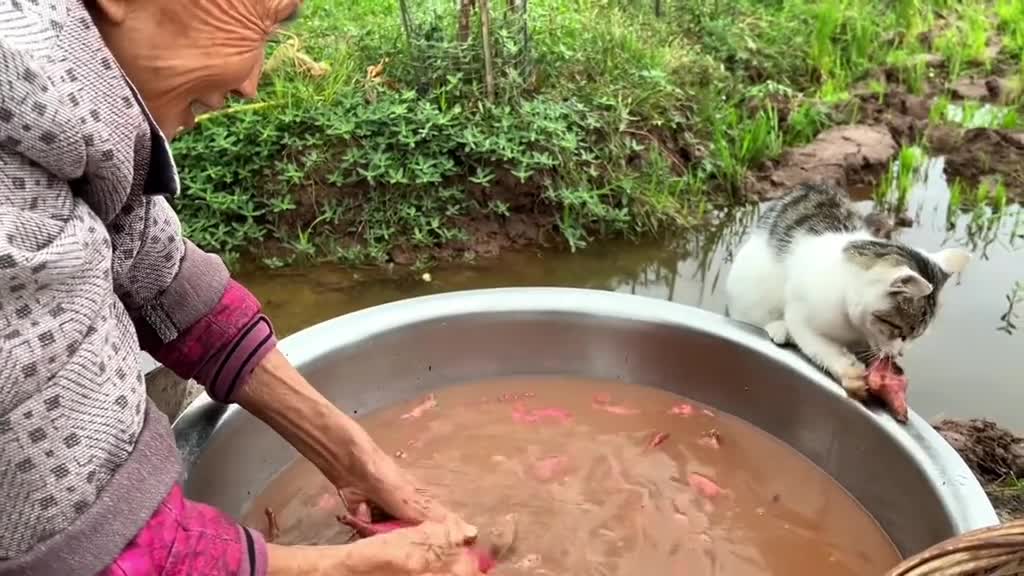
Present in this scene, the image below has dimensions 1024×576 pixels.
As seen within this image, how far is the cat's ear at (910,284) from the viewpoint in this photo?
6.66 feet

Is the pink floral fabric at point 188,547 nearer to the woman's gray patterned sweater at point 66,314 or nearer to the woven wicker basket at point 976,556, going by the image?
the woman's gray patterned sweater at point 66,314

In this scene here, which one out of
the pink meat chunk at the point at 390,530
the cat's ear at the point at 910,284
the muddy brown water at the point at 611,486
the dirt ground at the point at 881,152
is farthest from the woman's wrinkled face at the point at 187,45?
the dirt ground at the point at 881,152

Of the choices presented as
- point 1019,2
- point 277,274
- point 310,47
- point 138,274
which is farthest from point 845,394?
point 1019,2

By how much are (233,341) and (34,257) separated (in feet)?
2.35

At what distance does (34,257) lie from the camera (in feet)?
3.04

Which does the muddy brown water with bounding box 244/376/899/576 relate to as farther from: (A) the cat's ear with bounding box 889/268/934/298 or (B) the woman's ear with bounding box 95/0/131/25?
(B) the woman's ear with bounding box 95/0/131/25

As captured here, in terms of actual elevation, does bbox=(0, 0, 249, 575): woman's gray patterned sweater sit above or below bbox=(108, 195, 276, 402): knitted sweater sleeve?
above

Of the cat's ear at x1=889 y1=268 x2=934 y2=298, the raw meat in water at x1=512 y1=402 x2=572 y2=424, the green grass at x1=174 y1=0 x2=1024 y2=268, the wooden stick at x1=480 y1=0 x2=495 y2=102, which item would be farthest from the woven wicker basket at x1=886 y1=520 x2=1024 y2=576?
the wooden stick at x1=480 y1=0 x2=495 y2=102

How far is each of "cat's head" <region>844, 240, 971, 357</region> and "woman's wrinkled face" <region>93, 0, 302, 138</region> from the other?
1.48 m

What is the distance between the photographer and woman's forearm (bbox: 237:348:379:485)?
5.41ft

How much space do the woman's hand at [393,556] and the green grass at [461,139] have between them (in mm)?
2110

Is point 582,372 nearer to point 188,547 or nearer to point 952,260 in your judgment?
point 952,260

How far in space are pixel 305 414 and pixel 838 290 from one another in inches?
50.2

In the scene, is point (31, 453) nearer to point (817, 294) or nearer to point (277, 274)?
point (817, 294)
